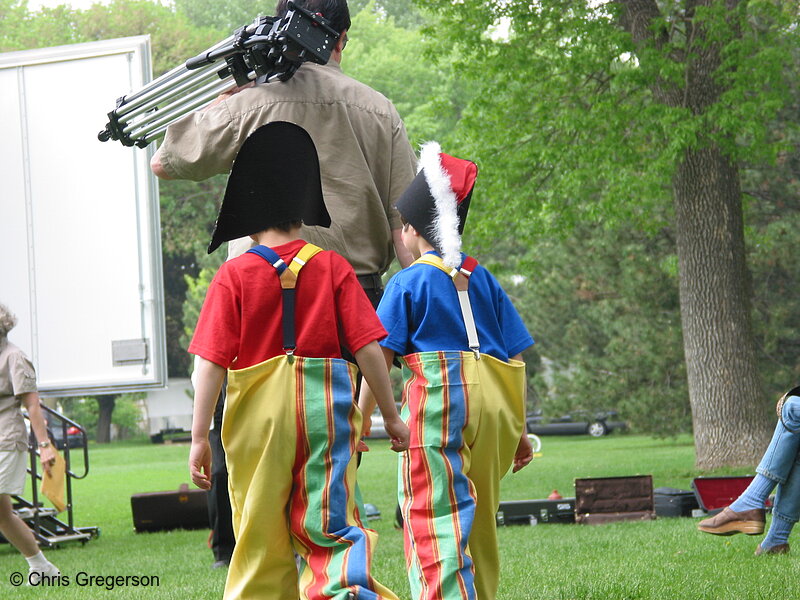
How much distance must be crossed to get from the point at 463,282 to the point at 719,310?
1053 centimetres

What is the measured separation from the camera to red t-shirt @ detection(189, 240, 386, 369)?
133 inches

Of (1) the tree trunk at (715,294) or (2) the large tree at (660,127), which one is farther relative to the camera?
(1) the tree trunk at (715,294)

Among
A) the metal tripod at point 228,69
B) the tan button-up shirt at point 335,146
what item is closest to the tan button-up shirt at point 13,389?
the metal tripod at point 228,69

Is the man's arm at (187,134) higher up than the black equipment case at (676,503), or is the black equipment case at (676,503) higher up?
the man's arm at (187,134)

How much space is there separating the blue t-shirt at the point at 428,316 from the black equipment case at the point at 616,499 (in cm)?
523

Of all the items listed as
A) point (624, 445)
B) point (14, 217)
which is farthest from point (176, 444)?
point (14, 217)

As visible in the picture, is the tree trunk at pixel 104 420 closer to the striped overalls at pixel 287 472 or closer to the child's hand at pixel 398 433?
the child's hand at pixel 398 433

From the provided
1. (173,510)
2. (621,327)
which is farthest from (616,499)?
(621,327)

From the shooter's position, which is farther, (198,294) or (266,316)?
(198,294)

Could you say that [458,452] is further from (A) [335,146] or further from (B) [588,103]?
(B) [588,103]

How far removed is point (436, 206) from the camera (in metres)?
4.10

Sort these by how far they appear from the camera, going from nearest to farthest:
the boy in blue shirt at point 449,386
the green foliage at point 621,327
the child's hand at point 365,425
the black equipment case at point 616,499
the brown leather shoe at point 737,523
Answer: the child's hand at point 365,425 → the boy in blue shirt at point 449,386 → the brown leather shoe at point 737,523 → the black equipment case at point 616,499 → the green foliage at point 621,327

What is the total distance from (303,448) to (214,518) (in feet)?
10.6

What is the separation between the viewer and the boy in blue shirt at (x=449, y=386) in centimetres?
382
